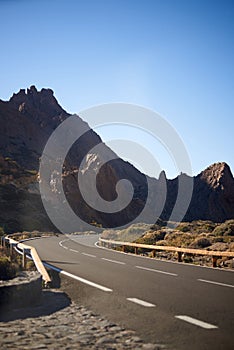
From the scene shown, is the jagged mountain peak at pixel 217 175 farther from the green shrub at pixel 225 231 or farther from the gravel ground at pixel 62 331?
the gravel ground at pixel 62 331

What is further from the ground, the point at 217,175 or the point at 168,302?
the point at 217,175

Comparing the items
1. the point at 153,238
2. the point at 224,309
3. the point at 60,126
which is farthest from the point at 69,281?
the point at 60,126

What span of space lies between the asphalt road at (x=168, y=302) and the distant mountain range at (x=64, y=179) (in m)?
54.0

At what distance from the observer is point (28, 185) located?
96.2m

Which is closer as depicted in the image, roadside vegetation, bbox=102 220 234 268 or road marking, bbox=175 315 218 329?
road marking, bbox=175 315 218 329

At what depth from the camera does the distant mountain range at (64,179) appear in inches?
3155

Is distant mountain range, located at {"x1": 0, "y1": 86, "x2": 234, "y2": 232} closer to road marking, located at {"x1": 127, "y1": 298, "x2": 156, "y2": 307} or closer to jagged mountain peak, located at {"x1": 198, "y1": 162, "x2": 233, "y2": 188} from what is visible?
jagged mountain peak, located at {"x1": 198, "y1": 162, "x2": 233, "y2": 188}

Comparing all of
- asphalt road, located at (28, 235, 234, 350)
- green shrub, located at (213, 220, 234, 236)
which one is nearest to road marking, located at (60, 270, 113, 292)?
asphalt road, located at (28, 235, 234, 350)

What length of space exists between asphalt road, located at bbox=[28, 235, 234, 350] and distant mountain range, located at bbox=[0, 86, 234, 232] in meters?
54.0

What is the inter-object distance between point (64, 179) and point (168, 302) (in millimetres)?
90728

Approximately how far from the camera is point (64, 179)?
98312mm

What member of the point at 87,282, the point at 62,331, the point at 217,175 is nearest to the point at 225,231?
the point at 87,282

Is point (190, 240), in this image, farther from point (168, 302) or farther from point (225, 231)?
point (168, 302)

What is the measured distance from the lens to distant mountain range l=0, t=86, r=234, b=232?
80125mm
